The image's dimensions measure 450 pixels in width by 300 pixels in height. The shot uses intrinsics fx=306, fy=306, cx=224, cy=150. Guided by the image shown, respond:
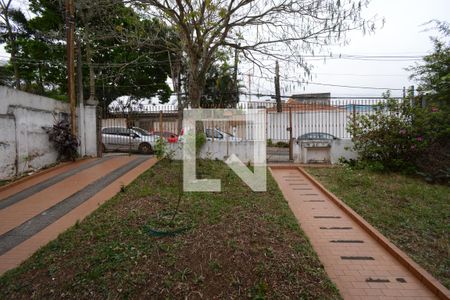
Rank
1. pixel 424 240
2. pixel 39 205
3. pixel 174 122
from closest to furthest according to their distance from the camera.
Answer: pixel 424 240, pixel 39 205, pixel 174 122

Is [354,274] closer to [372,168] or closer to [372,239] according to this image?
[372,239]

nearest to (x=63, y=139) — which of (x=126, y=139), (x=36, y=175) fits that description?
(x=36, y=175)

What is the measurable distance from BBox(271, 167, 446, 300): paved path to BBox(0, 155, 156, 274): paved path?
3607mm

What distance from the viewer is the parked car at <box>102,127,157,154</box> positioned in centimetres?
1320

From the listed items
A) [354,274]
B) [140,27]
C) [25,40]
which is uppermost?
[25,40]

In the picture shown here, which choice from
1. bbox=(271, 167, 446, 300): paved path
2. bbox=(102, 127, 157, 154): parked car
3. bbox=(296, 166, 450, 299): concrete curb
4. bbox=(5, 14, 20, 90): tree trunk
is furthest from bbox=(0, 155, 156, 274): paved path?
bbox=(5, 14, 20, 90): tree trunk

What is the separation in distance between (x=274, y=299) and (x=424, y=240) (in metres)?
2.72

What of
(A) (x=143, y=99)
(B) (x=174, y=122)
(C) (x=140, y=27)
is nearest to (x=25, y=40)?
(A) (x=143, y=99)

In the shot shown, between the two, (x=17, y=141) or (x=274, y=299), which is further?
(x=17, y=141)

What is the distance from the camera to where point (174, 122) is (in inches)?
451

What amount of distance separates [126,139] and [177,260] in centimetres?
1121

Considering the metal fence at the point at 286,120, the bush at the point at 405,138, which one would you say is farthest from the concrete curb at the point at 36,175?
the bush at the point at 405,138

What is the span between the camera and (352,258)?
3775 millimetres

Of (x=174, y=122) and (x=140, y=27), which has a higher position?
(x=140, y=27)
